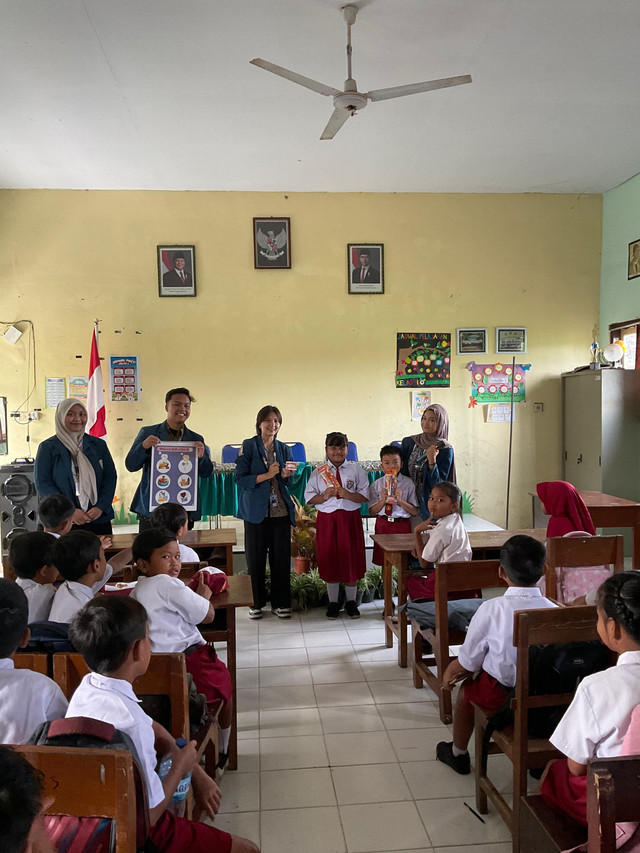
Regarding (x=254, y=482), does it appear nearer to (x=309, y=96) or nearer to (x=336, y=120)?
(x=336, y=120)

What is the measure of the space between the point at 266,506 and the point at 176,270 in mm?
3451

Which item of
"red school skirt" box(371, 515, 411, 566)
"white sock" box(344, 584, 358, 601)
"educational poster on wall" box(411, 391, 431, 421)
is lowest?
"white sock" box(344, 584, 358, 601)

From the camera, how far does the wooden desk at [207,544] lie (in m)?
3.46

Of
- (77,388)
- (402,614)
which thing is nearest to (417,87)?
(402,614)

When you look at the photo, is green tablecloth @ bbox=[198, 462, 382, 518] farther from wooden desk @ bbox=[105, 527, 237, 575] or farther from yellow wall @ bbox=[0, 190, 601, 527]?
wooden desk @ bbox=[105, 527, 237, 575]

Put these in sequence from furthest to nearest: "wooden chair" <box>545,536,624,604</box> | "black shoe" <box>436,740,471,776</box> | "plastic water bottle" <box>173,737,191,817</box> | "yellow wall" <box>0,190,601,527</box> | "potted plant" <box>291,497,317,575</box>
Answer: "yellow wall" <box>0,190,601,527</box>
"potted plant" <box>291,497,317,575</box>
"wooden chair" <box>545,536,624,604</box>
"black shoe" <box>436,740,471,776</box>
"plastic water bottle" <box>173,737,191,817</box>

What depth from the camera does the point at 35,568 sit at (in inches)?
91.3

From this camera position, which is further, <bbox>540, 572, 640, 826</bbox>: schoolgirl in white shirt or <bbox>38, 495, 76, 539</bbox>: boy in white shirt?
<bbox>38, 495, 76, 539</bbox>: boy in white shirt

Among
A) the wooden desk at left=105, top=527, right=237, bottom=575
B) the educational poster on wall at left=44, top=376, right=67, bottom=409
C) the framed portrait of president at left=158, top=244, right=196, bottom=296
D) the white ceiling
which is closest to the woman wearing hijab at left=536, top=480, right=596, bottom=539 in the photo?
the wooden desk at left=105, top=527, right=237, bottom=575

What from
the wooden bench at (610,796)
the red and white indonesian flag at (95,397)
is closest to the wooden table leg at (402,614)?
the wooden bench at (610,796)

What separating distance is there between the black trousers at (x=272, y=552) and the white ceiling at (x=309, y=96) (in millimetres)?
3240

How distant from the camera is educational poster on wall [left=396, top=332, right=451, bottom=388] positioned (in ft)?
22.5

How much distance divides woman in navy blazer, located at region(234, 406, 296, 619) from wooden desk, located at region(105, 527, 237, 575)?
1.89 ft

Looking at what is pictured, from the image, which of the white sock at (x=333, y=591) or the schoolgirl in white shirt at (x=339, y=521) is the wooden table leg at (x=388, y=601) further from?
the white sock at (x=333, y=591)
